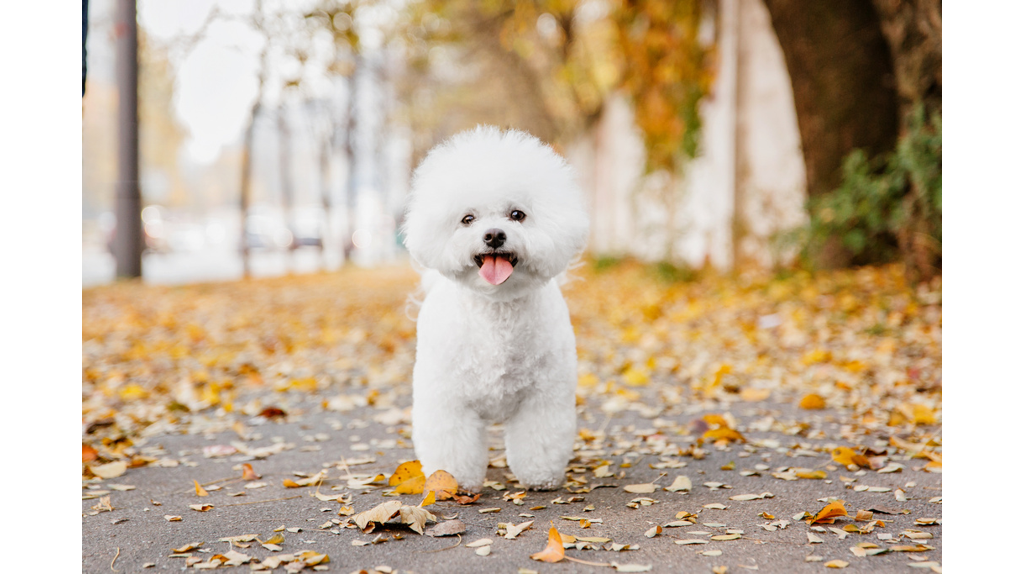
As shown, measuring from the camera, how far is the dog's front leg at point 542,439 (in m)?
3.28

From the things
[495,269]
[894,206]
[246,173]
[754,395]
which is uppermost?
[246,173]

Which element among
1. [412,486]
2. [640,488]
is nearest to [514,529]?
[412,486]

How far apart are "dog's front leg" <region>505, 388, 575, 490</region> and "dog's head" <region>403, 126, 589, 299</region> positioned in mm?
550

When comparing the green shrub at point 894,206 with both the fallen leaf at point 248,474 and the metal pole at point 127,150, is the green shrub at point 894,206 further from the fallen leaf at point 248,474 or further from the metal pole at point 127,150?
the metal pole at point 127,150

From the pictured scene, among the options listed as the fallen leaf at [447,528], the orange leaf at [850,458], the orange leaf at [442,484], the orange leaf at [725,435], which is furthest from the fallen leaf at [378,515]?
the orange leaf at [850,458]

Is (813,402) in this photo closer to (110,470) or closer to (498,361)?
(498,361)

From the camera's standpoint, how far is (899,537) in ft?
8.80

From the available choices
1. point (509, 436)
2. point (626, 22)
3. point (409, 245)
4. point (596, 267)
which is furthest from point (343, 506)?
point (596, 267)

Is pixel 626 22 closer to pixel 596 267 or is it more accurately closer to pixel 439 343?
pixel 596 267

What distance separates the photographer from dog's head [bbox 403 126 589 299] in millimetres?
2963

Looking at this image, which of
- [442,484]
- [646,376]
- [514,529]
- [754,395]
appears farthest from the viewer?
[646,376]

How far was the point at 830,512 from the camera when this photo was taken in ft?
9.35

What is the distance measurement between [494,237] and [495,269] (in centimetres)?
13

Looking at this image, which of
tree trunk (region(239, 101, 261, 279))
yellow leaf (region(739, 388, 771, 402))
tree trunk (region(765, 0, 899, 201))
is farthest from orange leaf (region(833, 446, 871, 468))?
tree trunk (region(239, 101, 261, 279))
